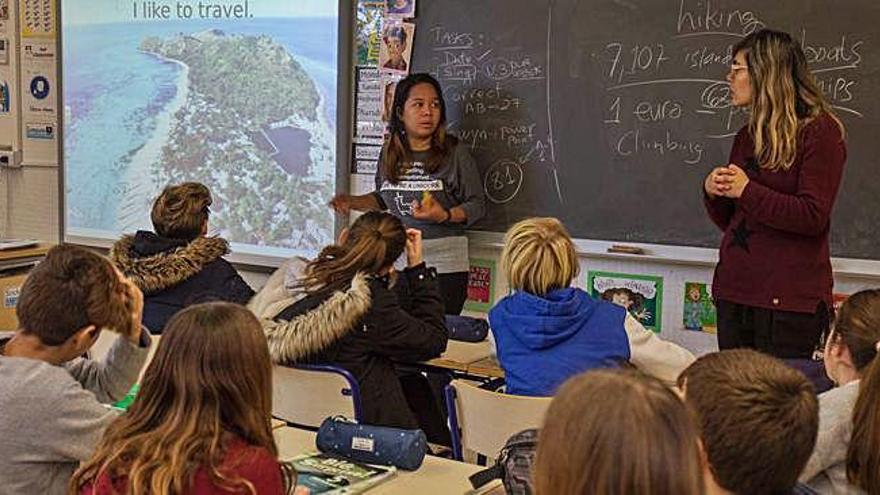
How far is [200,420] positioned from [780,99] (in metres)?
2.26

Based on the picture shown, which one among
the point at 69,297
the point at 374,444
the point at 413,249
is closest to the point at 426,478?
the point at 374,444

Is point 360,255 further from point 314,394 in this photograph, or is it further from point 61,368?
point 61,368

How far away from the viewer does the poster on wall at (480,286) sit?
4891mm

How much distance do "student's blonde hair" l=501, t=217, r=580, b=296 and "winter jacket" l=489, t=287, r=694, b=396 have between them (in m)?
0.04

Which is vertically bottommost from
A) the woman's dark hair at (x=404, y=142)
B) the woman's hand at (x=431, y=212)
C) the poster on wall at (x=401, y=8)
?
the woman's hand at (x=431, y=212)

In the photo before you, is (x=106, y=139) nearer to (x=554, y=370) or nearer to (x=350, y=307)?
(x=350, y=307)

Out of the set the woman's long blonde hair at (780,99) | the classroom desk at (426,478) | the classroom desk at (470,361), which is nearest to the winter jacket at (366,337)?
the classroom desk at (470,361)

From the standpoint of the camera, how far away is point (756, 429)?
1502mm

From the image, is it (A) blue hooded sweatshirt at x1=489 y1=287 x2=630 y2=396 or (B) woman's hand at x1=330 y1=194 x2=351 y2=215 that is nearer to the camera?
(A) blue hooded sweatshirt at x1=489 y1=287 x2=630 y2=396

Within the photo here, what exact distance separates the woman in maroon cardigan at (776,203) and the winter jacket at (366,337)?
1.01 m

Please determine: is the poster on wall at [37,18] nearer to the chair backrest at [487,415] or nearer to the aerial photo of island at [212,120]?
the aerial photo of island at [212,120]

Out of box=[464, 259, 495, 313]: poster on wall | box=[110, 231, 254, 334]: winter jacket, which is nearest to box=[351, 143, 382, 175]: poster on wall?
box=[464, 259, 495, 313]: poster on wall

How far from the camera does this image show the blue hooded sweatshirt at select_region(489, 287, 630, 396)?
9.27ft

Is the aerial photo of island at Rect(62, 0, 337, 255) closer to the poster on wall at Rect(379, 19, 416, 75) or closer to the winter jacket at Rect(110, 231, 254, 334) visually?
the poster on wall at Rect(379, 19, 416, 75)
